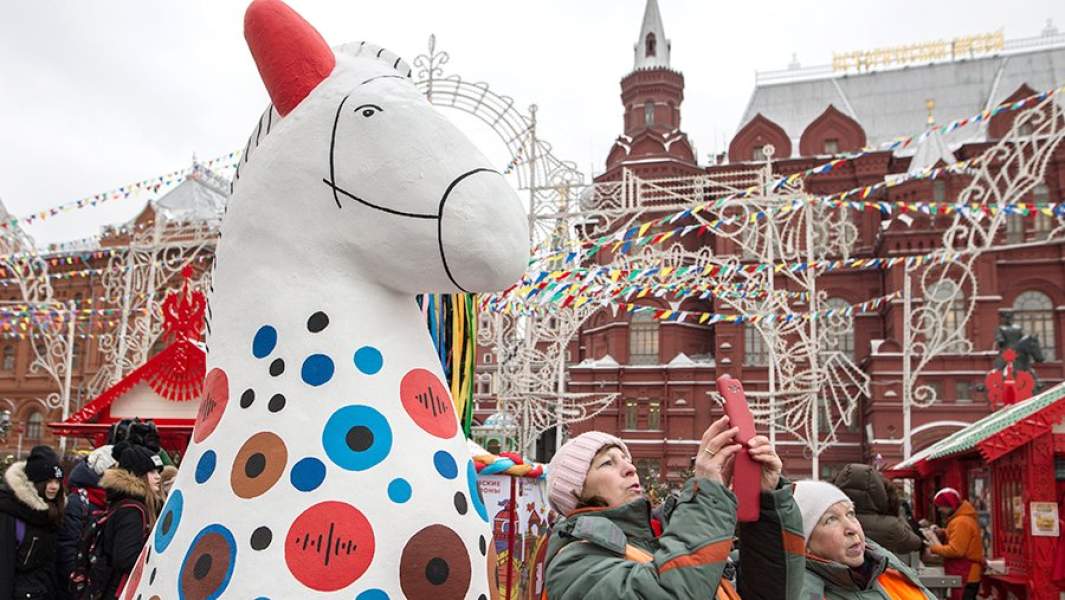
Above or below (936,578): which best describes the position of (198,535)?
above

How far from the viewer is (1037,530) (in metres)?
6.00

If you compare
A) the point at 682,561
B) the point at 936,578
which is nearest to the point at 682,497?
the point at 682,561

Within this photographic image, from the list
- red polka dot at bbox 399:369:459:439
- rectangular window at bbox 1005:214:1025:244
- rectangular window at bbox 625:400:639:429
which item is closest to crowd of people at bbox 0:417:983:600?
red polka dot at bbox 399:369:459:439

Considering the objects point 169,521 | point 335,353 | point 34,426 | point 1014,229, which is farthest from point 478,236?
point 34,426

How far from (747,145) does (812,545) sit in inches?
1248

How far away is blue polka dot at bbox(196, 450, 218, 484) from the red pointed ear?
30.2 inches

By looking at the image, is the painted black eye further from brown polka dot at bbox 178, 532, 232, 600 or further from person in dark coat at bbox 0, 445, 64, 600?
person in dark coat at bbox 0, 445, 64, 600

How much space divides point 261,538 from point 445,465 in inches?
14.1

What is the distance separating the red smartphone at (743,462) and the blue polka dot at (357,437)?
0.66 metres

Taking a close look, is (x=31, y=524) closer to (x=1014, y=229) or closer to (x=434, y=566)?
(x=434, y=566)

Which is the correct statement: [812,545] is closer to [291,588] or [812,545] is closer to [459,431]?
[459,431]

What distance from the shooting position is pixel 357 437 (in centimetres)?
164

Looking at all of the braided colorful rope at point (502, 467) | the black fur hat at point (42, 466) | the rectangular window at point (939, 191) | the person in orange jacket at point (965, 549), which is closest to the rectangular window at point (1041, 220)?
the rectangular window at point (939, 191)

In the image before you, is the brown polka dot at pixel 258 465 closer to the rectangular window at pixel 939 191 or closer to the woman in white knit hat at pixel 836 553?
the woman in white knit hat at pixel 836 553
